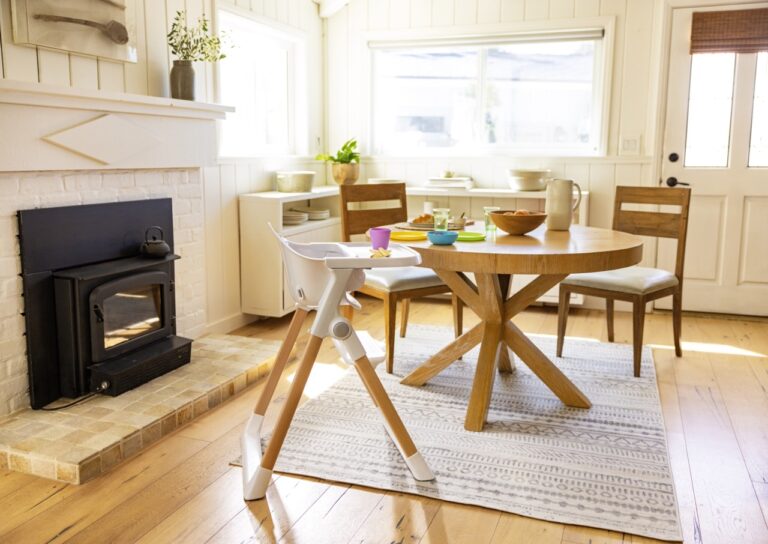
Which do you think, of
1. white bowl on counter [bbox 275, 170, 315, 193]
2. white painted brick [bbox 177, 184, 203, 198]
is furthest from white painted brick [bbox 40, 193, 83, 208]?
white bowl on counter [bbox 275, 170, 315, 193]

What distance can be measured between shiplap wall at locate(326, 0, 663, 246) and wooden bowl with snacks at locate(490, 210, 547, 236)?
2.10 m

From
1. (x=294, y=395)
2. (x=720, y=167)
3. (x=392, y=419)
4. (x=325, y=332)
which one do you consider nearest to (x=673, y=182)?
(x=720, y=167)

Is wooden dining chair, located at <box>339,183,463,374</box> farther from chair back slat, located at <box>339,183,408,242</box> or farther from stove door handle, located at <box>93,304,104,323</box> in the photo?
stove door handle, located at <box>93,304,104,323</box>

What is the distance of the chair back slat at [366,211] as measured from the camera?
343cm

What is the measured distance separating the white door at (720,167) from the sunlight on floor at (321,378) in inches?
97.9

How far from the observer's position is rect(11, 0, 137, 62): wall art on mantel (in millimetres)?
2491

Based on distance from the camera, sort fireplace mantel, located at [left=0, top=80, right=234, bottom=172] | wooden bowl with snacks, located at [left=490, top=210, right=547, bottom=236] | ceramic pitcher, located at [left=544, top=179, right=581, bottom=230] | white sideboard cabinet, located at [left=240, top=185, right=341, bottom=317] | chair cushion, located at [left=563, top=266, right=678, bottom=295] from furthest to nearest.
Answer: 1. white sideboard cabinet, located at [left=240, top=185, right=341, bottom=317]
2. chair cushion, located at [left=563, top=266, right=678, bottom=295]
3. ceramic pitcher, located at [left=544, top=179, right=581, bottom=230]
4. wooden bowl with snacks, located at [left=490, top=210, right=547, bottom=236]
5. fireplace mantel, located at [left=0, top=80, right=234, bottom=172]

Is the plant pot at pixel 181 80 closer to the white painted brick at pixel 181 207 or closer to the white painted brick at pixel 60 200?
the white painted brick at pixel 181 207

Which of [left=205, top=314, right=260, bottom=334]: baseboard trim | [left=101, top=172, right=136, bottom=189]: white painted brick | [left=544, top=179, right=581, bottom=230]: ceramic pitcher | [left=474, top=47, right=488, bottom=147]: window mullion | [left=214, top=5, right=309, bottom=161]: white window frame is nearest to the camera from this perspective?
[left=544, top=179, right=581, bottom=230]: ceramic pitcher

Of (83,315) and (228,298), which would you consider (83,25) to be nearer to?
(83,315)

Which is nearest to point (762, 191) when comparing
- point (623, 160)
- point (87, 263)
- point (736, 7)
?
point (623, 160)

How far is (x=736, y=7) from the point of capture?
4172mm

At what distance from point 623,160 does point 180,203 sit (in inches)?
111

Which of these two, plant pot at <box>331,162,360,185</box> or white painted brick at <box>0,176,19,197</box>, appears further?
plant pot at <box>331,162,360,185</box>
